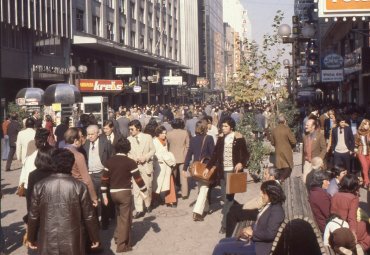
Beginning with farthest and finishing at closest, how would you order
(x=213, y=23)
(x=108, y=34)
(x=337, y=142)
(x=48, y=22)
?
(x=213, y=23) < (x=108, y=34) < (x=48, y=22) < (x=337, y=142)

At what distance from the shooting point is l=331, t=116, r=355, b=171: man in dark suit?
1384 cm

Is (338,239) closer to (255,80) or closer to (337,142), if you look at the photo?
(337,142)

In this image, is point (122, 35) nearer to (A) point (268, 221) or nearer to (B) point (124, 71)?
(B) point (124, 71)

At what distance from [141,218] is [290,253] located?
18.6 ft

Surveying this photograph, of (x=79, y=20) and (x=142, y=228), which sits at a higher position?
(x=79, y=20)

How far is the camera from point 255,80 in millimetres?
30047

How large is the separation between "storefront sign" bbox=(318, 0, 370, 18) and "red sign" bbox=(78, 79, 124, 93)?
83.3 ft

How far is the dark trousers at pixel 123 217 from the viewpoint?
872cm

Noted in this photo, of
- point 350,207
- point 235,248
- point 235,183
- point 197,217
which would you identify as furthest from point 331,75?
point 235,248

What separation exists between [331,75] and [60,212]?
22.3 meters

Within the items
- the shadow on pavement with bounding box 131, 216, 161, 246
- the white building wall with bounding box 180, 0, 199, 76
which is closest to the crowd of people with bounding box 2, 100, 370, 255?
the shadow on pavement with bounding box 131, 216, 161, 246

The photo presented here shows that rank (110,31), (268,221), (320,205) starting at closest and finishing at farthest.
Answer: (268,221), (320,205), (110,31)

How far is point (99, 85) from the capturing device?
4094 centimetres

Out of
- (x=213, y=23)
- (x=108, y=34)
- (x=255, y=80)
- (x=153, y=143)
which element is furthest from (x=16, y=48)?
(x=213, y=23)
